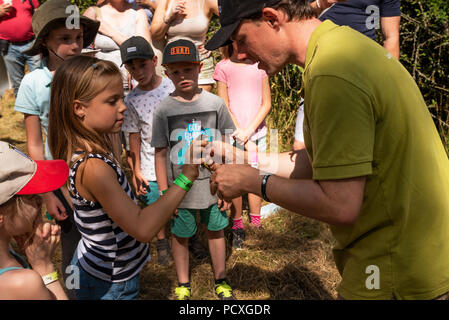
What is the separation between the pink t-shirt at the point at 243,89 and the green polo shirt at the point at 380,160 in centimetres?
243

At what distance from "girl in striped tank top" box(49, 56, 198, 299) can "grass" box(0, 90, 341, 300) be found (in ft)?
4.46

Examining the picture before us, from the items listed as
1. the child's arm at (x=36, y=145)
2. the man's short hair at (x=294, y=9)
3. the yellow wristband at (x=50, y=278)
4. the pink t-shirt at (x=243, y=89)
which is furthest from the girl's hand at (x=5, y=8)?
the man's short hair at (x=294, y=9)

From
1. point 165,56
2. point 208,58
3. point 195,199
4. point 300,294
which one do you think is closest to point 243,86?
point 208,58

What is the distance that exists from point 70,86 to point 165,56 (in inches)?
51.8

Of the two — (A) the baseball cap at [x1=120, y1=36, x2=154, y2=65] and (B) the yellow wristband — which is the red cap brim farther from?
(A) the baseball cap at [x1=120, y1=36, x2=154, y2=65]

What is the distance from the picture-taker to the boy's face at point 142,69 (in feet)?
11.7

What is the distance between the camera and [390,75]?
4.70 ft

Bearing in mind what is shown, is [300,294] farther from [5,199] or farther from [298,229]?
[5,199]

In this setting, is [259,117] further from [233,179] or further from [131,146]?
[233,179]

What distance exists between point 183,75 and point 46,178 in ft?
5.58

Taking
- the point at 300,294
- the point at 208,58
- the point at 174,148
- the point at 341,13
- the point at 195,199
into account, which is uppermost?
the point at 341,13

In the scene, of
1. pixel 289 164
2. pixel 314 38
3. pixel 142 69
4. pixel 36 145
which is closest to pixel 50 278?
pixel 36 145
